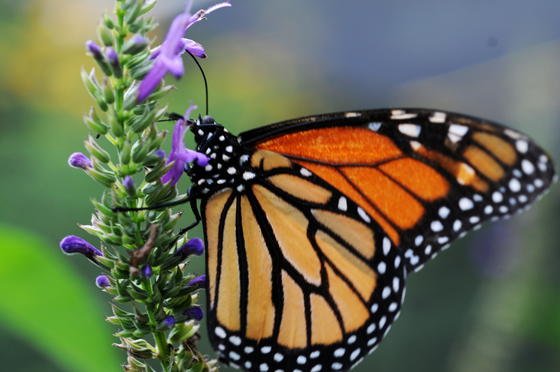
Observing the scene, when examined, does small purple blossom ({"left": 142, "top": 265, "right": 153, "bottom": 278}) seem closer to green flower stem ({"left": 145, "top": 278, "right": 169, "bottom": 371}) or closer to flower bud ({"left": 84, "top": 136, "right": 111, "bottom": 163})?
green flower stem ({"left": 145, "top": 278, "right": 169, "bottom": 371})

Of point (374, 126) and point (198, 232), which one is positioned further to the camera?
point (198, 232)

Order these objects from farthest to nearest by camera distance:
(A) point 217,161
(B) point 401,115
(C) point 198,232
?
1. (C) point 198,232
2. (B) point 401,115
3. (A) point 217,161

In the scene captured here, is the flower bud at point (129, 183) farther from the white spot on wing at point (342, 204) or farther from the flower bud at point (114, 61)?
the white spot on wing at point (342, 204)

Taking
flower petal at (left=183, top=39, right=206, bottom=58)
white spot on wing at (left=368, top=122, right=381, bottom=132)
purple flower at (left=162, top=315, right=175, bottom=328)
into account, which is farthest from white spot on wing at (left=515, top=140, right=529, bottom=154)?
purple flower at (left=162, top=315, right=175, bottom=328)

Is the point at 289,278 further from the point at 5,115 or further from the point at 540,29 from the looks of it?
the point at 540,29

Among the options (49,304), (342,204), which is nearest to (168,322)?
(49,304)

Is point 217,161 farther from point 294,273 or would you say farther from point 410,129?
point 410,129

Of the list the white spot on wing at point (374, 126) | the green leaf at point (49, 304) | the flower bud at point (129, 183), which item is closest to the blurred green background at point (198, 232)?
the green leaf at point (49, 304)
